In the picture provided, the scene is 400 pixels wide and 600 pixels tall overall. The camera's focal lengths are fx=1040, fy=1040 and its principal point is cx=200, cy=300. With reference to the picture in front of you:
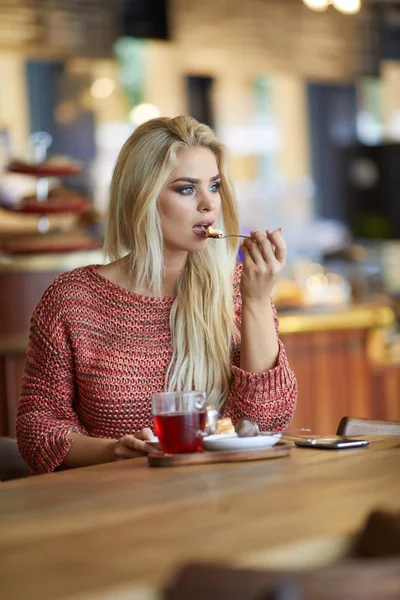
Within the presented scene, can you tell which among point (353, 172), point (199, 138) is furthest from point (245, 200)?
point (199, 138)

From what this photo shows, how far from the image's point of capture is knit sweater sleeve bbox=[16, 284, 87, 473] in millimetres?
2165

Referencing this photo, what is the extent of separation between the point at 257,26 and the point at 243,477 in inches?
195

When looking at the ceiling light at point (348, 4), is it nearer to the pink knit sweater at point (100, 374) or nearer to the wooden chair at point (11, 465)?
the pink knit sweater at point (100, 374)

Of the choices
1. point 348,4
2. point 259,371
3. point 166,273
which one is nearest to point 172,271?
point 166,273

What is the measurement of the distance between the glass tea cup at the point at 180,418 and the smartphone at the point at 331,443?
221 millimetres

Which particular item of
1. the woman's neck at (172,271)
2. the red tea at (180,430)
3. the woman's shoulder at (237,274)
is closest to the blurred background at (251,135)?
the woman's shoulder at (237,274)

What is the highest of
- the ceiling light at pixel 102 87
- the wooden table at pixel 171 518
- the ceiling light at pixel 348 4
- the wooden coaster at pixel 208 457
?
the ceiling light at pixel 102 87

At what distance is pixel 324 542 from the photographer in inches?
45.2

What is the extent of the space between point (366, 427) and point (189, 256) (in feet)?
1.94

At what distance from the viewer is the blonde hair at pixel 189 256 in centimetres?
230

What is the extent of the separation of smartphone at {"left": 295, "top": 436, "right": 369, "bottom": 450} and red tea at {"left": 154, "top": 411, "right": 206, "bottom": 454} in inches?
8.8

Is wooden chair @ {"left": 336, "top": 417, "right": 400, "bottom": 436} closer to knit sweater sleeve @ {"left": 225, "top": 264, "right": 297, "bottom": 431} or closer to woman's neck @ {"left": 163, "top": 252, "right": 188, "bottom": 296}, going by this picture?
knit sweater sleeve @ {"left": 225, "top": 264, "right": 297, "bottom": 431}

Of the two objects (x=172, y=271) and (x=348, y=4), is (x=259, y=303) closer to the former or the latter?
(x=172, y=271)

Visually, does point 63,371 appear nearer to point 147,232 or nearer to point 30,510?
point 147,232
